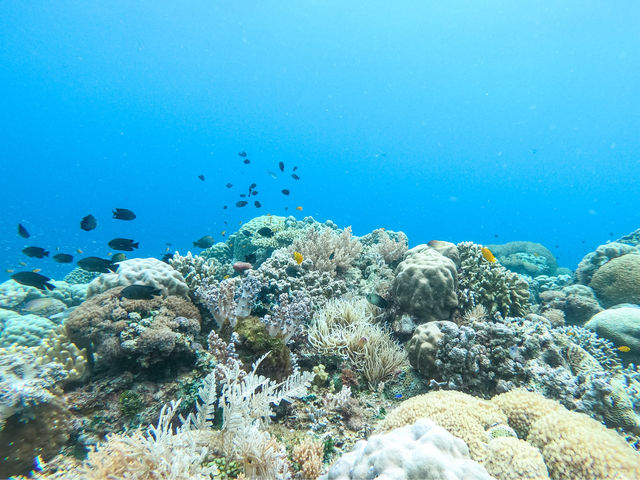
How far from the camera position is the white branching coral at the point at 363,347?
484 centimetres

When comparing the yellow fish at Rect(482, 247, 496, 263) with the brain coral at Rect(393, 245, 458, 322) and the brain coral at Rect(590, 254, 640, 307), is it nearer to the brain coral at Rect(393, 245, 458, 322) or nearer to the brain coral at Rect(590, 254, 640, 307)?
the brain coral at Rect(393, 245, 458, 322)

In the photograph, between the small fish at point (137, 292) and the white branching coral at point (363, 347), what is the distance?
2.66 m

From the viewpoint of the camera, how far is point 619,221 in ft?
495

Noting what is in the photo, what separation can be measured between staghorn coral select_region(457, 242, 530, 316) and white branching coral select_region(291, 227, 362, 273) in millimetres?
2839

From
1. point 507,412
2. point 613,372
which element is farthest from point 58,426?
point 613,372

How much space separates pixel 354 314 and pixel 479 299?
9.50ft

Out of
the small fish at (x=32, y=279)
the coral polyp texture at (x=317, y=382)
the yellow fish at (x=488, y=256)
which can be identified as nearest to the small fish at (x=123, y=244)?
the coral polyp texture at (x=317, y=382)

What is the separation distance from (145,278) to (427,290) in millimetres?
5335

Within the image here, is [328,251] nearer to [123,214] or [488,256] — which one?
[488,256]

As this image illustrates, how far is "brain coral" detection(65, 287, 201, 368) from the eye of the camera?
402 cm

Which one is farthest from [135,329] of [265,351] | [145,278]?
[265,351]

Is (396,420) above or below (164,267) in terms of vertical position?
below

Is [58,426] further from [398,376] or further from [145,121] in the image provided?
[145,121]

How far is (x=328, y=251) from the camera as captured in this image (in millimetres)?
8188
